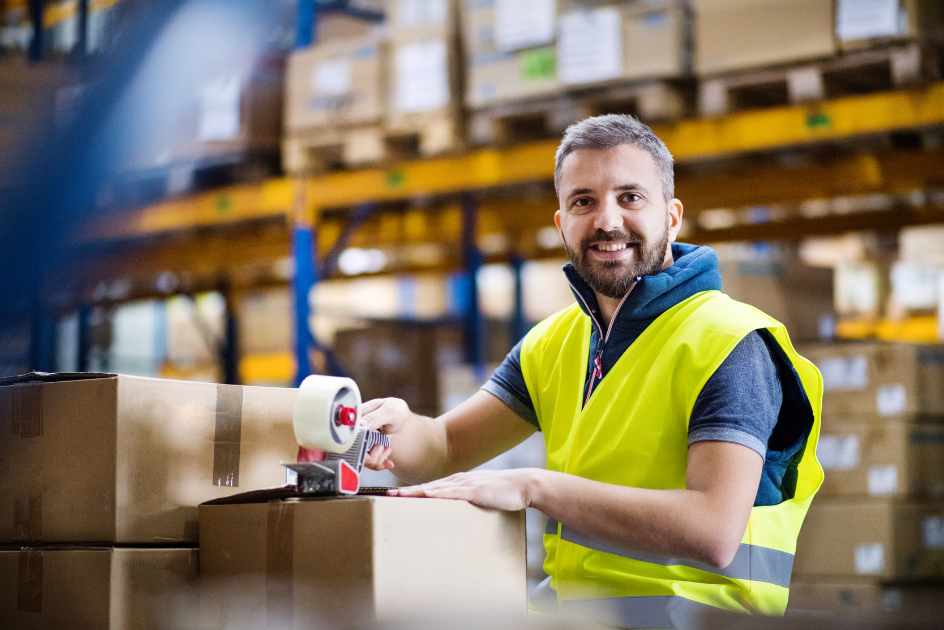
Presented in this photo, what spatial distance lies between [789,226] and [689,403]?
423 centimetres

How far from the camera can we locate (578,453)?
198 centimetres

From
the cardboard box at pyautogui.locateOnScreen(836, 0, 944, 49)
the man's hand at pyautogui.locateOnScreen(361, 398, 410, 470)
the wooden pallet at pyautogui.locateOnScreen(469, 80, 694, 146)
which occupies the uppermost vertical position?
the cardboard box at pyautogui.locateOnScreen(836, 0, 944, 49)

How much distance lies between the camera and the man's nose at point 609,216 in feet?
6.50

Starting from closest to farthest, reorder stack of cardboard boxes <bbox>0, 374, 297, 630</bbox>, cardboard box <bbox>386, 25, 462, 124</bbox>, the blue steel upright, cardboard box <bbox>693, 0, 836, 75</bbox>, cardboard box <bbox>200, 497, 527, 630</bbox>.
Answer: cardboard box <bbox>200, 497, 527, 630</bbox>
stack of cardboard boxes <bbox>0, 374, 297, 630</bbox>
cardboard box <bbox>693, 0, 836, 75</bbox>
cardboard box <bbox>386, 25, 462, 124</bbox>
the blue steel upright

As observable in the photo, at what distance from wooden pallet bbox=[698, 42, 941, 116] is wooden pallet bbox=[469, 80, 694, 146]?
0.15 metres

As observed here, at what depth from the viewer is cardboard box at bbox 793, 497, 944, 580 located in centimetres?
425

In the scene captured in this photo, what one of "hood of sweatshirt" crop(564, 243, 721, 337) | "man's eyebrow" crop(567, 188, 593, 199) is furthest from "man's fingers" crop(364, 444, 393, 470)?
"man's eyebrow" crop(567, 188, 593, 199)

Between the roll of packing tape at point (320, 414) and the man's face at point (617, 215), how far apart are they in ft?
2.15

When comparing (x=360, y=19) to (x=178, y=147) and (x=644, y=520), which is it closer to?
(x=178, y=147)

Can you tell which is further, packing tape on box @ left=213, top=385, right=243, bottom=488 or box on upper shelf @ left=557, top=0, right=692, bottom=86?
box on upper shelf @ left=557, top=0, right=692, bottom=86

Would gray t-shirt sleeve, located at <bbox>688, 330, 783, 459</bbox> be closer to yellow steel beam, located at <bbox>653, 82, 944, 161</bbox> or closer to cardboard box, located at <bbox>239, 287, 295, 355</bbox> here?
yellow steel beam, located at <bbox>653, 82, 944, 161</bbox>

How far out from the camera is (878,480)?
4.31m

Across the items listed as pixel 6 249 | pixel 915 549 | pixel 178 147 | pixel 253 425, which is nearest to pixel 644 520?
pixel 253 425

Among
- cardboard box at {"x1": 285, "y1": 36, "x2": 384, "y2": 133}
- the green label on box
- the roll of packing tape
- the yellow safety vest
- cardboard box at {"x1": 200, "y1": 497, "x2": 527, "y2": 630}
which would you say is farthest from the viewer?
cardboard box at {"x1": 285, "y1": 36, "x2": 384, "y2": 133}
